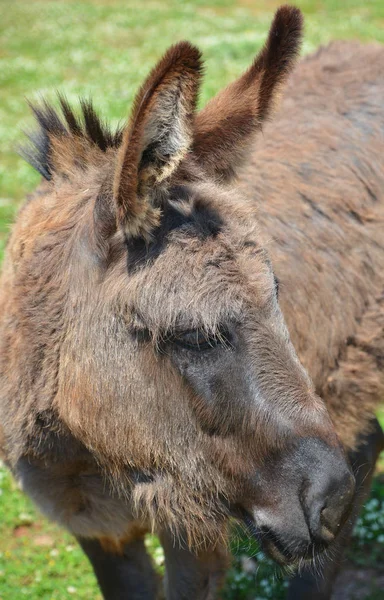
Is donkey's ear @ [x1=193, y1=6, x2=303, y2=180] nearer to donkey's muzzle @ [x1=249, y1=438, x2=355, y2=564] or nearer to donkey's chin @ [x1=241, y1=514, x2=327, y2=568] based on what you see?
donkey's muzzle @ [x1=249, y1=438, x2=355, y2=564]

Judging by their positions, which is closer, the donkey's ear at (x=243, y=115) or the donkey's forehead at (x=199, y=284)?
the donkey's forehead at (x=199, y=284)

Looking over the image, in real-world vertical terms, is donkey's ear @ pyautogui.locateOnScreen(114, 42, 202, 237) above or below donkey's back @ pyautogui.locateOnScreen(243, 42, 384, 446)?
above

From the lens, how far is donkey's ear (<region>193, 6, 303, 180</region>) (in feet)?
11.4

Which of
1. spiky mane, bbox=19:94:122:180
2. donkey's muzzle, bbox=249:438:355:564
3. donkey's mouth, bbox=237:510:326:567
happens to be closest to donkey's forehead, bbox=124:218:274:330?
donkey's muzzle, bbox=249:438:355:564

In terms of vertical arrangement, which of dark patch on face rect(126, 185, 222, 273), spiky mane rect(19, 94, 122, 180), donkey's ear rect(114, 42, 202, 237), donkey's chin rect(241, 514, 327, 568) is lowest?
donkey's chin rect(241, 514, 327, 568)

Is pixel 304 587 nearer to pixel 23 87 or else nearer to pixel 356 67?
pixel 356 67

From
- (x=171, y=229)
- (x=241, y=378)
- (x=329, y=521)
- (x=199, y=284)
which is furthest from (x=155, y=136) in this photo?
(x=329, y=521)

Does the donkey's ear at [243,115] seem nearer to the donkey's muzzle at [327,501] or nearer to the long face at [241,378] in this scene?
the long face at [241,378]

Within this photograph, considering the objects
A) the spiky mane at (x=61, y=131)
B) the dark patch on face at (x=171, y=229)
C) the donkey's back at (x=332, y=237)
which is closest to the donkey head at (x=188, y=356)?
the dark patch on face at (x=171, y=229)

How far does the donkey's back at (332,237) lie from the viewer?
14.4ft

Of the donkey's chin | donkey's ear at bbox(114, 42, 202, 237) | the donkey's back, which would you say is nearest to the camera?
donkey's ear at bbox(114, 42, 202, 237)

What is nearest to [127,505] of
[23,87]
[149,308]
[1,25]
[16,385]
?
[16,385]

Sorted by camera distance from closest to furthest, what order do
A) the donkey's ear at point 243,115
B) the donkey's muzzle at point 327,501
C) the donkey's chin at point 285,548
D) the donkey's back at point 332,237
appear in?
1. the donkey's muzzle at point 327,501
2. the donkey's chin at point 285,548
3. the donkey's ear at point 243,115
4. the donkey's back at point 332,237

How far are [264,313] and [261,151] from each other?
1833 mm
